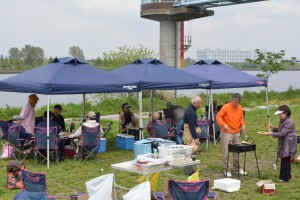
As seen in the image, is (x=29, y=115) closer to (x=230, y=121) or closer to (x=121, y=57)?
(x=230, y=121)

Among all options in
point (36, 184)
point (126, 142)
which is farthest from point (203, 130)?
point (36, 184)

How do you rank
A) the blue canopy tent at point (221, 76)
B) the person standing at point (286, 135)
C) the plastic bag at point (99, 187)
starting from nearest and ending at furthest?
1. the plastic bag at point (99, 187)
2. the person standing at point (286, 135)
3. the blue canopy tent at point (221, 76)

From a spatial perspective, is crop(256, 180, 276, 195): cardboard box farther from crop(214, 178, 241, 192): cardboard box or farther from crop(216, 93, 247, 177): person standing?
crop(216, 93, 247, 177): person standing

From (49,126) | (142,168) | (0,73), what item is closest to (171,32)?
(0,73)

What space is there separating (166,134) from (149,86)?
4.33 ft

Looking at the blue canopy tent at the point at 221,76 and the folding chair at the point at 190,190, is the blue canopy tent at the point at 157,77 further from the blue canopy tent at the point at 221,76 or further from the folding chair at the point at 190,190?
the folding chair at the point at 190,190

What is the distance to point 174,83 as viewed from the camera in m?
10.1

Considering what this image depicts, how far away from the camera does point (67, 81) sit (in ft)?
28.4

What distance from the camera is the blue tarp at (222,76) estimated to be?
1113 cm

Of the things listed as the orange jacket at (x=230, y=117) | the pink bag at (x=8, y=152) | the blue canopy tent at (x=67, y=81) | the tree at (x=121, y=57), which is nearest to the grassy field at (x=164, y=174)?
the pink bag at (x=8, y=152)

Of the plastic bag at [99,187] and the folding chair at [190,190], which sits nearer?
the folding chair at [190,190]

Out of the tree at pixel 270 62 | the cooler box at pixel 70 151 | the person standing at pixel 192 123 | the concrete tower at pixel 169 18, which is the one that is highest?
the concrete tower at pixel 169 18

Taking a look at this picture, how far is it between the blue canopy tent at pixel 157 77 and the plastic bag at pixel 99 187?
14.1 feet

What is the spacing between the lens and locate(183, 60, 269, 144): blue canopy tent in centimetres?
1113
